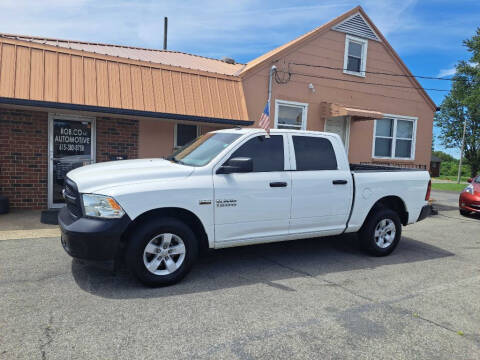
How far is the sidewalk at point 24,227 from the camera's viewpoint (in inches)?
241

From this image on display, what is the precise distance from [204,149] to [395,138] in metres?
10.6

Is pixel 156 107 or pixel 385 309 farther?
pixel 156 107

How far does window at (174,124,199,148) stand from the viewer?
965 centimetres

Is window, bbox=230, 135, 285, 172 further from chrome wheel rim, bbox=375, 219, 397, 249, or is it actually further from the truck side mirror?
chrome wheel rim, bbox=375, 219, 397, 249

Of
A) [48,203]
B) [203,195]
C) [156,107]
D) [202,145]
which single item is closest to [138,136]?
[156,107]

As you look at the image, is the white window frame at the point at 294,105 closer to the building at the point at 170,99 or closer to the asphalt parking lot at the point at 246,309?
the building at the point at 170,99

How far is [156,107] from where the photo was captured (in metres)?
8.41

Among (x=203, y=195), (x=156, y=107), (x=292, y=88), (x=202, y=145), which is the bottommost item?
(x=203, y=195)

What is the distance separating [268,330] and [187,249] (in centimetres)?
142

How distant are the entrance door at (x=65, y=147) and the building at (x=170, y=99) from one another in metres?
0.02

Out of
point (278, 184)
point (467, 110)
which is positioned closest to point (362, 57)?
point (278, 184)

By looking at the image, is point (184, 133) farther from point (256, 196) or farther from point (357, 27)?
point (357, 27)

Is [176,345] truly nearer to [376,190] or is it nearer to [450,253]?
[376,190]

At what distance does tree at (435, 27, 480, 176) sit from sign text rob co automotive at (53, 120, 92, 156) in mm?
38982
